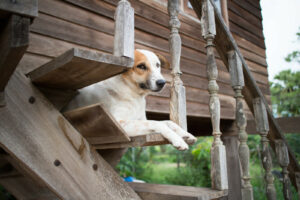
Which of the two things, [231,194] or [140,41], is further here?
[231,194]

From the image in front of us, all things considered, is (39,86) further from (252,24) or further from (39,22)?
(252,24)

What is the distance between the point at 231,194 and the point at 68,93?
371cm

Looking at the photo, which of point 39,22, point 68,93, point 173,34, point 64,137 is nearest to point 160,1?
point 39,22

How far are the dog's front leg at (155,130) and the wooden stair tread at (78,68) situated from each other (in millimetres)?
345

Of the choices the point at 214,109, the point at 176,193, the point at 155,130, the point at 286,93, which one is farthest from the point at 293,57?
the point at 155,130

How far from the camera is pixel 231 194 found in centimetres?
421

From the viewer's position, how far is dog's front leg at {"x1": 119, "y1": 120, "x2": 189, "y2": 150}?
48.0 inches

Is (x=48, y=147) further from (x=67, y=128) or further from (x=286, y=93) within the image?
(x=286, y=93)

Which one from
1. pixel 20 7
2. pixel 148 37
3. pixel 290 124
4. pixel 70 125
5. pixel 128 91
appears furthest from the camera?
pixel 290 124

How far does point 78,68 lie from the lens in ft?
3.46

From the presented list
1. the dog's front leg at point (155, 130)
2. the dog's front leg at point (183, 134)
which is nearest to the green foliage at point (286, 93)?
the dog's front leg at point (183, 134)

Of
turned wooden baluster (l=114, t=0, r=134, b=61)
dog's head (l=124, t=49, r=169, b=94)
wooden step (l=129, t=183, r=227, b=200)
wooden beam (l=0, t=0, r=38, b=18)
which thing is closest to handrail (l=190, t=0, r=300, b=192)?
dog's head (l=124, t=49, r=169, b=94)

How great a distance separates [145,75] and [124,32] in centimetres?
63

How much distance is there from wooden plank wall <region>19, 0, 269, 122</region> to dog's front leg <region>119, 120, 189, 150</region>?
3.92 ft
